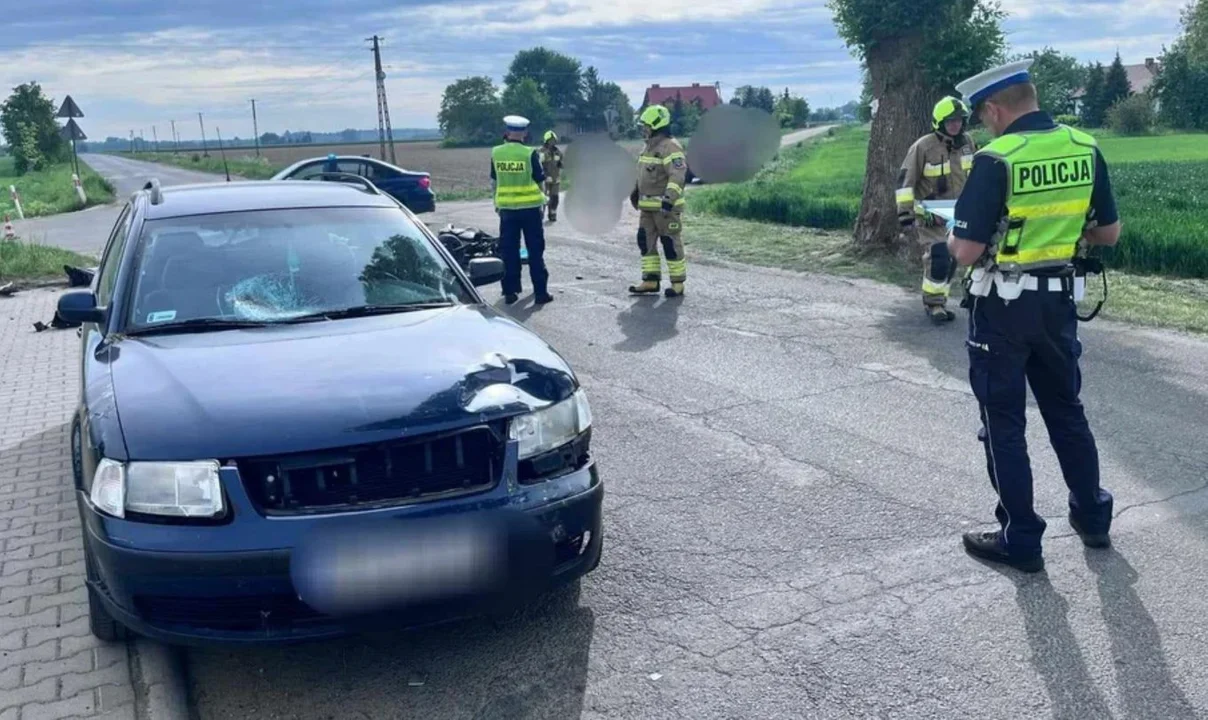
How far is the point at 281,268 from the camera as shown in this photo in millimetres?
4742

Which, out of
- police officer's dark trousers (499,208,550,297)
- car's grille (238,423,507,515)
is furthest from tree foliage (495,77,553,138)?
car's grille (238,423,507,515)

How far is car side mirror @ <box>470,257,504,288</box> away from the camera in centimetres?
556

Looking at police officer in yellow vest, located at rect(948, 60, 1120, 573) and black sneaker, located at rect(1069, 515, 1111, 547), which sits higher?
police officer in yellow vest, located at rect(948, 60, 1120, 573)

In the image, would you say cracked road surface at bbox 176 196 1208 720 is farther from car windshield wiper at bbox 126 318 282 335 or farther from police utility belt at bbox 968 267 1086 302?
car windshield wiper at bbox 126 318 282 335

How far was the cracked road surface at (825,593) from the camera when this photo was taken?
3383mm

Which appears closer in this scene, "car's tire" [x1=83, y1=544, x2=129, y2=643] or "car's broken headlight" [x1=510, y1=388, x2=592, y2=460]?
"car's broken headlight" [x1=510, y1=388, x2=592, y2=460]

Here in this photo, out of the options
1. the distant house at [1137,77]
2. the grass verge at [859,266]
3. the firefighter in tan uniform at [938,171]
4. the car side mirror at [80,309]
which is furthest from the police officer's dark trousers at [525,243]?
the distant house at [1137,77]

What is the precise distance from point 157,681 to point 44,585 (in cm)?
117

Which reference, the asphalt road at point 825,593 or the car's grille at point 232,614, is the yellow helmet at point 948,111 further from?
the car's grille at point 232,614

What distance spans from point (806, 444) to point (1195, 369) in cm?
336

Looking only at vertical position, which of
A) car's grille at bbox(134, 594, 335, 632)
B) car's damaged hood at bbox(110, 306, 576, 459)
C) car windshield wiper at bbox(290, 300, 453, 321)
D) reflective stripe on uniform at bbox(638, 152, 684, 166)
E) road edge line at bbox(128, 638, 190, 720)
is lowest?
road edge line at bbox(128, 638, 190, 720)

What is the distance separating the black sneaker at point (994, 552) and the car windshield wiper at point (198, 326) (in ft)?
10.1

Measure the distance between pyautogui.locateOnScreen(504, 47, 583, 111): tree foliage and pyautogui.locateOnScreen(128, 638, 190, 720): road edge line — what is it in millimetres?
46552

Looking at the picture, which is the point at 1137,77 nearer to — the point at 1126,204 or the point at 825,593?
the point at 1126,204
